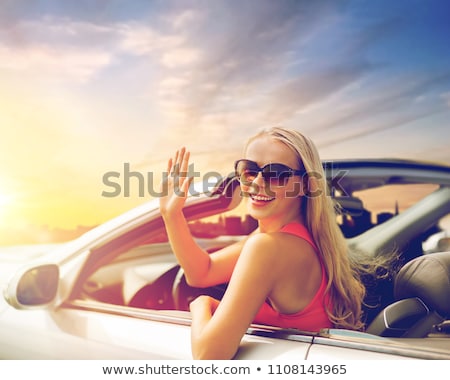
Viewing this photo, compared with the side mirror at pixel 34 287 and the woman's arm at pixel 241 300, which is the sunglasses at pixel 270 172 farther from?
the side mirror at pixel 34 287

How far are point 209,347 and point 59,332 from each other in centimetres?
82

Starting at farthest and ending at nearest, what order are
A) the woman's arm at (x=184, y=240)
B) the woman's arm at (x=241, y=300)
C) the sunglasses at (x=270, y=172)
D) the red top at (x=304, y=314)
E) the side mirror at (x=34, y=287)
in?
the side mirror at (x=34, y=287) < the woman's arm at (x=184, y=240) < the sunglasses at (x=270, y=172) < the red top at (x=304, y=314) < the woman's arm at (x=241, y=300)

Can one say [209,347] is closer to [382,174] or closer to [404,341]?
[404,341]

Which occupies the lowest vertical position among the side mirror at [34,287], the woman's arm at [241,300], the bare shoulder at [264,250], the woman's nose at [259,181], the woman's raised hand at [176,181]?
the woman's arm at [241,300]

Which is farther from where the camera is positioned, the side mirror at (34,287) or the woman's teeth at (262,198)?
the side mirror at (34,287)

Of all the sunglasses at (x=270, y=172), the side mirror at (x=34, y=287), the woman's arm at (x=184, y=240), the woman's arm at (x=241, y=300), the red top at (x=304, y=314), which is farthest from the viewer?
the side mirror at (x=34, y=287)

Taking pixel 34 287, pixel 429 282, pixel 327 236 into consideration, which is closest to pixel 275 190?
pixel 327 236

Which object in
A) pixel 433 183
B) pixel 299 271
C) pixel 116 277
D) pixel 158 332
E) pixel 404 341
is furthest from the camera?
pixel 116 277

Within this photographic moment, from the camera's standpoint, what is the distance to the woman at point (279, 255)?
1608mm

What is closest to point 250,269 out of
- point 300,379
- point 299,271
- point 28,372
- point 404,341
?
point 299,271

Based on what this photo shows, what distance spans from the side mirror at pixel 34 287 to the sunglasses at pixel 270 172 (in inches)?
35.2

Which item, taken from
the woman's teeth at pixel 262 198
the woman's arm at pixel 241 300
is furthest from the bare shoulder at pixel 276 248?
the woman's teeth at pixel 262 198

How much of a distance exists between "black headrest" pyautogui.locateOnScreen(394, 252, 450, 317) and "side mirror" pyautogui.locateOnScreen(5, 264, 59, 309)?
1327 millimetres

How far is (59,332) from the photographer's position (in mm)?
2158
